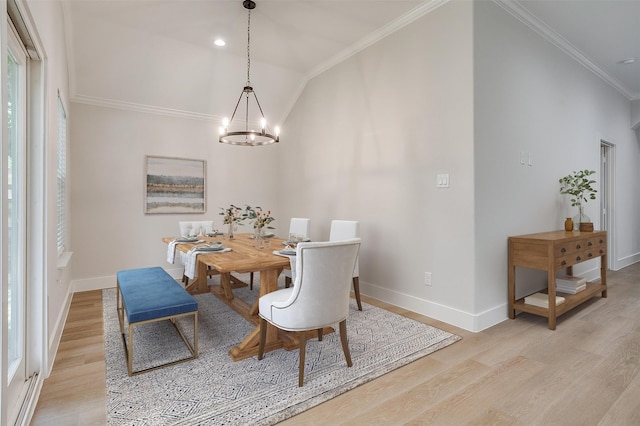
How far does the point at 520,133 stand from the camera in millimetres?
3244

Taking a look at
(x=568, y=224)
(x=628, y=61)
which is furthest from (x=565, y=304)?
(x=628, y=61)

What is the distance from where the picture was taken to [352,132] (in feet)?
13.3

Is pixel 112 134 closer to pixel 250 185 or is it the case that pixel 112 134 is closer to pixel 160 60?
pixel 160 60

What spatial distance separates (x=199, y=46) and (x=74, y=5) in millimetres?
1232

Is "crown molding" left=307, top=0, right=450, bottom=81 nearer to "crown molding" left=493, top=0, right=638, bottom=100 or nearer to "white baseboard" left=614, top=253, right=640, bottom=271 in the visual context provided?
"crown molding" left=493, top=0, right=638, bottom=100

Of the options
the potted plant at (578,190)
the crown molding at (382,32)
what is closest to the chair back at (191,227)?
the crown molding at (382,32)

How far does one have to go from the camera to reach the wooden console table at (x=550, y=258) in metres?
2.83

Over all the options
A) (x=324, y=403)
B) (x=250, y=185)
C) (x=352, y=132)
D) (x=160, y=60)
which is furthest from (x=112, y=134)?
A: (x=324, y=403)

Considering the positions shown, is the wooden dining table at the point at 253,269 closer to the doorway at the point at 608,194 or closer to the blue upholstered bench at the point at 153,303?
the blue upholstered bench at the point at 153,303

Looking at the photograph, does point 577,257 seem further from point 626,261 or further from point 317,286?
point 626,261

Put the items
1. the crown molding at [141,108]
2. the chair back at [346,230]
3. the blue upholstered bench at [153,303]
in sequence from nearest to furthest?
the blue upholstered bench at [153,303] → the chair back at [346,230] → the crown molding at [141,108]

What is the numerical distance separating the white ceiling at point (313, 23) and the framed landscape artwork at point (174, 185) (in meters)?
1.27

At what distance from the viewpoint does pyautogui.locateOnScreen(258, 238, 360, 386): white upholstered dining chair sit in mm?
1911

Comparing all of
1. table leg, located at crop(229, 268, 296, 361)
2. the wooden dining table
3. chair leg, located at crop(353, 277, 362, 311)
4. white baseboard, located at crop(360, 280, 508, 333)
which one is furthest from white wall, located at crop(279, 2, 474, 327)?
table leg, located at crop(229, 268, 296, 361)
